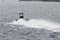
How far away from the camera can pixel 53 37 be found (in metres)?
14.3

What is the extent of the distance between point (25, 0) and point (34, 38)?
105m

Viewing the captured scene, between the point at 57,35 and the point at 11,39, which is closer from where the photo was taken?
the point at 11,39

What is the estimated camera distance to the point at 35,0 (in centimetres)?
11794

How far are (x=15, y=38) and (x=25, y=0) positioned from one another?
4120 inches

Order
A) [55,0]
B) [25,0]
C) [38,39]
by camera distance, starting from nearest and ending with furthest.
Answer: [38,39]
[55,0]
[25,0]

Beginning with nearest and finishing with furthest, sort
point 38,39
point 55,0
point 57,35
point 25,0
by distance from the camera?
1. point 38,39
2. point 57,35
3. point 55,0
4. point 25,0

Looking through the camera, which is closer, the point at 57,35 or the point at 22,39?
the point at 22,39

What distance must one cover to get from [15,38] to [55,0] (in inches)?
3828

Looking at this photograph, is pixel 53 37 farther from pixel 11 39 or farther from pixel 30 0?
pixel 30 0

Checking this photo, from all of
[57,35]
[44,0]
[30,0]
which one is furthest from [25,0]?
[57,35]

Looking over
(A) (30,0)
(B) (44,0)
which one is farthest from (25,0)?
(B) (44,0)

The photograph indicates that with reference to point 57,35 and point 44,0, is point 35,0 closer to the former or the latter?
point 44,0

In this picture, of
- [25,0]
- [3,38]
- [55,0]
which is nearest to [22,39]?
[3,38]

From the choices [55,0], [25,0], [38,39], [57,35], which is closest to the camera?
[38,39]
